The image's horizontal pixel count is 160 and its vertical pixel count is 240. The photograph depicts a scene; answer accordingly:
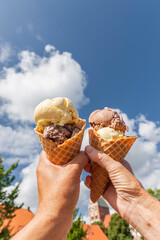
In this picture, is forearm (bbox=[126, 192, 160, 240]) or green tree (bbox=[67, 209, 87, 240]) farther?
green tree (bbox=[67, 209, 87, 240])

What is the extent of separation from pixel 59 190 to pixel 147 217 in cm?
133

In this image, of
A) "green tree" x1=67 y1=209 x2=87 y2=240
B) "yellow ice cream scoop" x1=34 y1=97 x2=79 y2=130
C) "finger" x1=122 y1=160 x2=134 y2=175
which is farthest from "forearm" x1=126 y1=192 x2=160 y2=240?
"green tree" x1=67 y1=209 x2=87 y2=240

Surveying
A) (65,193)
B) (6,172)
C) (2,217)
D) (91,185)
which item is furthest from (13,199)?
(65,193)

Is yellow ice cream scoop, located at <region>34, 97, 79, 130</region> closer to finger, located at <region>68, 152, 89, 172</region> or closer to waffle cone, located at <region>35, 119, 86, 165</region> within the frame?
waffle cone, located at <region>35, 119, 86, 165</region>

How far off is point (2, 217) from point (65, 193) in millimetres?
16715

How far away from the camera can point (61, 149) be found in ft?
8.73

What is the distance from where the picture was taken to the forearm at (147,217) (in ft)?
7.14

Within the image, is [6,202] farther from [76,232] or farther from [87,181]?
[87,181]

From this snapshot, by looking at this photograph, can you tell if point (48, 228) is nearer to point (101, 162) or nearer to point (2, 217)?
point (101, 162)

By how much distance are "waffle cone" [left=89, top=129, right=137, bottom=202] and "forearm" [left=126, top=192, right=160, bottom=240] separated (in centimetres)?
80

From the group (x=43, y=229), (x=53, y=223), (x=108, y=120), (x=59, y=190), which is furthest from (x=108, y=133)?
(x=43, y=229)

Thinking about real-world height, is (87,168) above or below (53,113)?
below

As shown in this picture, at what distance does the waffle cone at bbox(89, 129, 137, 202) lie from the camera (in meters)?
2.93

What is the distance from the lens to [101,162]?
265cm
